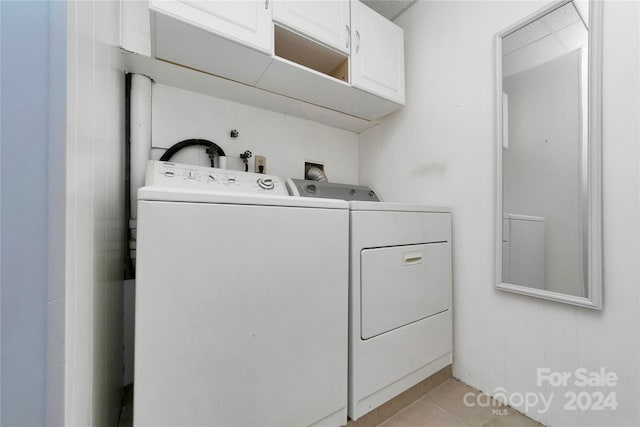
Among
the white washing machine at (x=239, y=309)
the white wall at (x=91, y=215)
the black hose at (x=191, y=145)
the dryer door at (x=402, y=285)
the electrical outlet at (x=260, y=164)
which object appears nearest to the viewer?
the white wall at (x=91, y=215)

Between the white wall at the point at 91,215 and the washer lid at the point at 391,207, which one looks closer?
the white wall at the point at 91,215

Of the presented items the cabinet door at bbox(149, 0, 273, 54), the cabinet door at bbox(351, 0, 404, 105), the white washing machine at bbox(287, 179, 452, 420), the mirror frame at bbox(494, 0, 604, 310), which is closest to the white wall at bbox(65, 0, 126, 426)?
the cabinet door at bbox(149, 0, 273, 54)

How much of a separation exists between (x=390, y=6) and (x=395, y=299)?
6.10 feet

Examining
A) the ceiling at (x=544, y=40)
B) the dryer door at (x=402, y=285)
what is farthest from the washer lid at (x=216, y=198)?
the ceiling at (x=544, y=40)

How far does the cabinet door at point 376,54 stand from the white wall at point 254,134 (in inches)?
21.0

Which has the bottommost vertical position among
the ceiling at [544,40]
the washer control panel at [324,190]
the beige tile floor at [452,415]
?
the beige tile floor at [452,415]

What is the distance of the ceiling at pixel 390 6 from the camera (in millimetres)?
1697

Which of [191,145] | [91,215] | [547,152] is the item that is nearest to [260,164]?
[191,145]

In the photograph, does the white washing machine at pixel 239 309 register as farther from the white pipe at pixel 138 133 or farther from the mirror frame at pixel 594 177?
the mirror frame at pixel 594 177

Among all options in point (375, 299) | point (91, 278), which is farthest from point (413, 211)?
point (91, 278)

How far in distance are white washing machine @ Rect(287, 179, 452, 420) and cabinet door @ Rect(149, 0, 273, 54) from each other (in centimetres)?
83

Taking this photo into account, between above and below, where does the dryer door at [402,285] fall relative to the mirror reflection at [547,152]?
below

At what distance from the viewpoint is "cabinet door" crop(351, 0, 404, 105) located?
146 centimetres

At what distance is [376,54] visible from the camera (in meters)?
1.55
